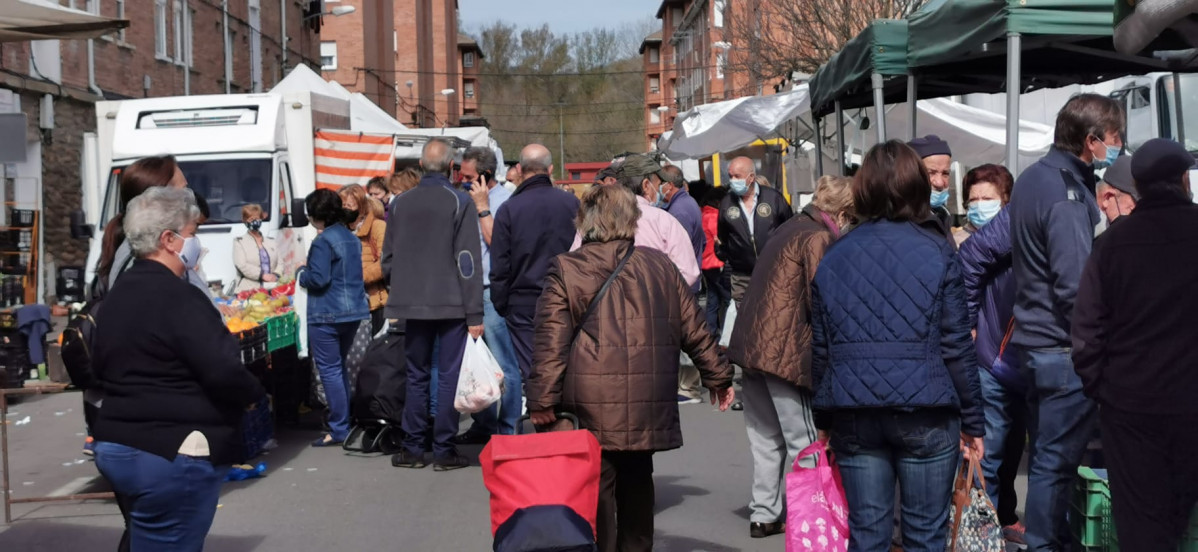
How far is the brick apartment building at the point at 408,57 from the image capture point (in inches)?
2219

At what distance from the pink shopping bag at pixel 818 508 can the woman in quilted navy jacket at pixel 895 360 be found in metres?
0.15

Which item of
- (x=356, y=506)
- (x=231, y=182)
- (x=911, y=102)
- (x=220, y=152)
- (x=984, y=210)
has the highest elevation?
(x=220, y=152)

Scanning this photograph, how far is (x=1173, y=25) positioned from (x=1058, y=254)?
1.00m

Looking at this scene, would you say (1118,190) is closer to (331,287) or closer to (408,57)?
(331,287)

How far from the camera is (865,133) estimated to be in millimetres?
16438

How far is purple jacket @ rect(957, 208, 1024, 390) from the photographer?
6.13 metres

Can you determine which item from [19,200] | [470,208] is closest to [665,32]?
[19,200]

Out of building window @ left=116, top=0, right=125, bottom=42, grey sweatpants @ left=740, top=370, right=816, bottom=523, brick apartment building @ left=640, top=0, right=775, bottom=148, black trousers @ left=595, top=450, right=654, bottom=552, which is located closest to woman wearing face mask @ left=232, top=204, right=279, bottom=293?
grey sweatpants @ left=740, top=370, right=816, bottom=523

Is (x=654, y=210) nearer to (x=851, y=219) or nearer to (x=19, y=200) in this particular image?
(x=851, y=219)

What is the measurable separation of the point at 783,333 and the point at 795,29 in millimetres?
20787

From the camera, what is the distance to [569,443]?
15.8 feet

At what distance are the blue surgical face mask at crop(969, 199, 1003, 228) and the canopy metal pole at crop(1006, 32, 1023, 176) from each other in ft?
2.59

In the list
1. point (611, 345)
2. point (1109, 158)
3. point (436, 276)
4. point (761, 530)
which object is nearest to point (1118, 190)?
point (1109, 158)

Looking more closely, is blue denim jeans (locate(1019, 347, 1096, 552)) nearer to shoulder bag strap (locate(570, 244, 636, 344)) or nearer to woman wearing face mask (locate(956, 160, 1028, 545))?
woman wearing face mask (locate(956, 160, 1028, 545))
